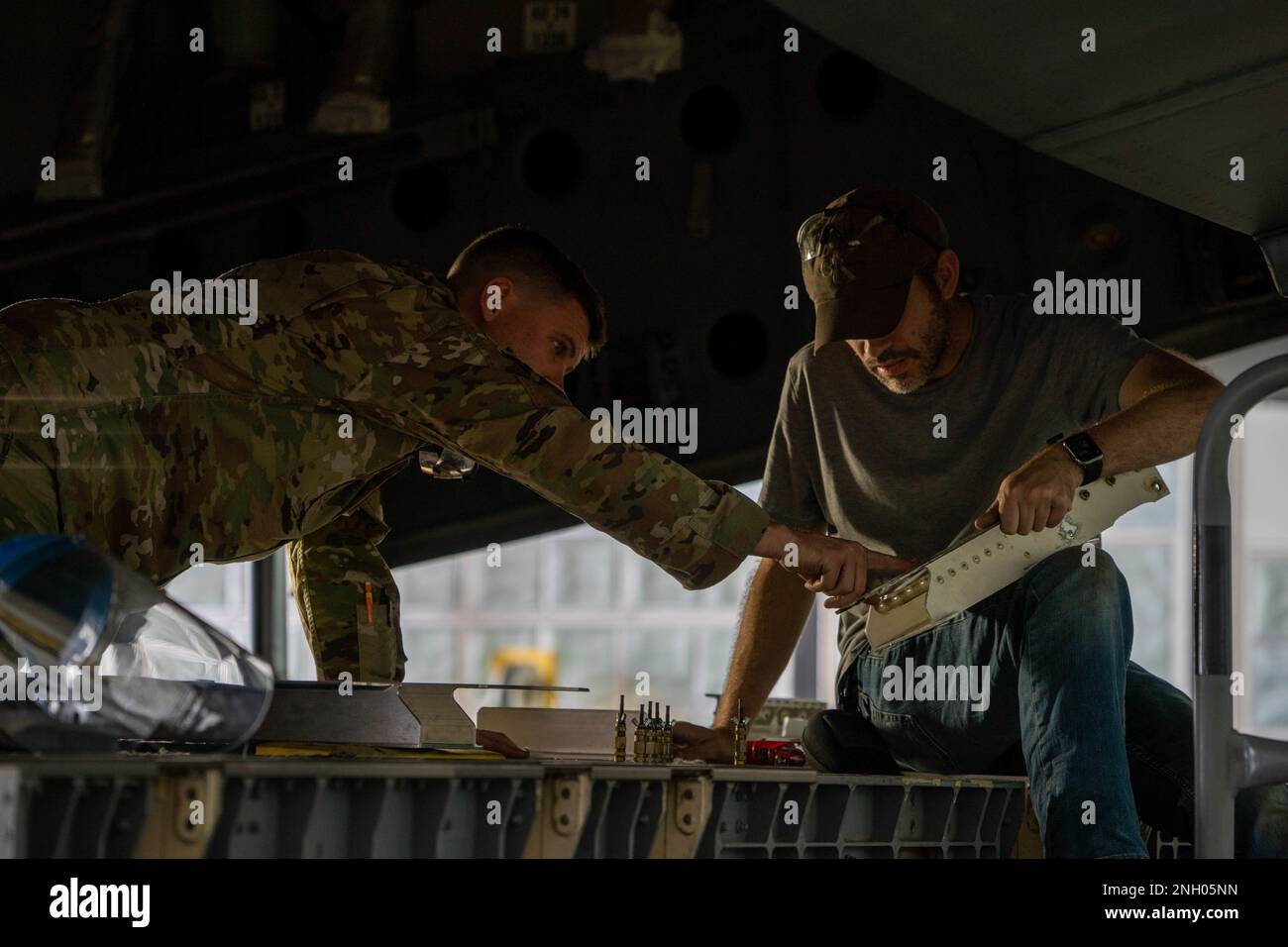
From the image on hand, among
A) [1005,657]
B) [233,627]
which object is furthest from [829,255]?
[233,627]

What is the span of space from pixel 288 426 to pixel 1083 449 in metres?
1.34

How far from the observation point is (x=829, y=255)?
3033 mm

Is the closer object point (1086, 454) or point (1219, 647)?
point (1219, 647)

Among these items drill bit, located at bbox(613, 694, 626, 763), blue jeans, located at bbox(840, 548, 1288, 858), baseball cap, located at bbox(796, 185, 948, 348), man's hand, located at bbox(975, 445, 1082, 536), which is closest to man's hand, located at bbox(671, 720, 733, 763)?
drill bit, located at bbox(613, 694, 626, 763)

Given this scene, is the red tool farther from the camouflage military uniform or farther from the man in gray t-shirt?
the camouflage military uniform

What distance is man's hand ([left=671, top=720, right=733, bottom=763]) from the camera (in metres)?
2.73

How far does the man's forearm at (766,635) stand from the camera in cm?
316

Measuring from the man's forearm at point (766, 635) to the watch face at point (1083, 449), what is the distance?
778mm

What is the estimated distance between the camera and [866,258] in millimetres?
3000

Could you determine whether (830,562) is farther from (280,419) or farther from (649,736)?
(280,419)

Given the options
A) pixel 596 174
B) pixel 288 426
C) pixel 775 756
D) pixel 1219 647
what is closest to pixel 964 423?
pixel 775 756

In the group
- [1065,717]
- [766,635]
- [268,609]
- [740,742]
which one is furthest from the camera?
[268,609]

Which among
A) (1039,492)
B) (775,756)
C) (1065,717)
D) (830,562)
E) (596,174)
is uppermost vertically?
(596,174)
